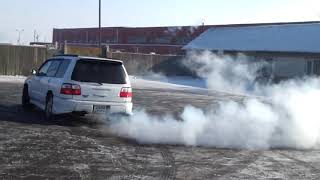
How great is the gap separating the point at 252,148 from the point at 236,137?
2.58 feet

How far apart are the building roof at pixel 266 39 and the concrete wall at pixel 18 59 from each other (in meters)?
18.8

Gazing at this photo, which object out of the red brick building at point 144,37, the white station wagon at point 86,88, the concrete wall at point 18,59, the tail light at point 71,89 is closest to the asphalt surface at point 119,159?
the white station wagon at point 86,88

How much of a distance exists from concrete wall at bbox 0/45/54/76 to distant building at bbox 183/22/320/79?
1650cm

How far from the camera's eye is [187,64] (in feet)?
165

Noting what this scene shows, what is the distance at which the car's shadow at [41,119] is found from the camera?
13.4 meters

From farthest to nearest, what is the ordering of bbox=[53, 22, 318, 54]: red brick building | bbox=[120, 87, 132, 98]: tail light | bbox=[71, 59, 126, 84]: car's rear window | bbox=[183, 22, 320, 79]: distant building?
bbox=[53, 22, 318, 54]: red brick building → bbox=[183, 22, 320, 79]: distant building → bbox=[120, 87, 132, 98]: tail light → bbox=[71, 59, 126, 84]: car's rear window

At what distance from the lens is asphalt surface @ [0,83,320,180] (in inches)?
321

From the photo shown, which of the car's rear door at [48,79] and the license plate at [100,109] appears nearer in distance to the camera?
the license plate at [100,109]

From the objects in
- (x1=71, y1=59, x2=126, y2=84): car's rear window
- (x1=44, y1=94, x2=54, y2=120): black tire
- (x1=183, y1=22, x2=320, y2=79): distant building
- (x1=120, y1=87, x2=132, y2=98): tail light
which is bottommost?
(x1=44, y1=94, x2=54, y2=120): black tire

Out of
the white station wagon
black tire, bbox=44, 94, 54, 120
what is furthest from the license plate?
black tire, bbox=44, 94, 54, 120

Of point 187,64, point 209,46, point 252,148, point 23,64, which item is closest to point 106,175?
point 252,148

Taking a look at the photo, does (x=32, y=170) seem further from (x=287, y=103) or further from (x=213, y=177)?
(x=287, y=103)

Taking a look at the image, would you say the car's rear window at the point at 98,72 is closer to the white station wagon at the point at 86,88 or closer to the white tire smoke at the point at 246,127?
the white station wagon at the point at 86,88

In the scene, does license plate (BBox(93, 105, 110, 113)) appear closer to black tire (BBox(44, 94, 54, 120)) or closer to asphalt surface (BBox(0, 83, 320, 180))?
asphalt surface (BBox(0, 83, 320, 180))
